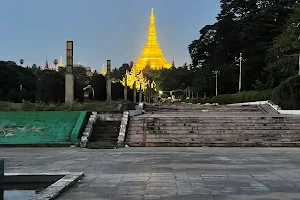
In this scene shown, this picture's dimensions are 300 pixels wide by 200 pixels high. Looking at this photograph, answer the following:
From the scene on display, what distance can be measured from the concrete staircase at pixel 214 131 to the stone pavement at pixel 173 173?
3236mm

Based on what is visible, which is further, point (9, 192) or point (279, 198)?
point (9, 192)

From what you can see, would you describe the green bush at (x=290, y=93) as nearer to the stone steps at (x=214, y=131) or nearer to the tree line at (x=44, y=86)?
the stone steps at (x=214, y=131)

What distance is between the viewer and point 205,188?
8.30 m

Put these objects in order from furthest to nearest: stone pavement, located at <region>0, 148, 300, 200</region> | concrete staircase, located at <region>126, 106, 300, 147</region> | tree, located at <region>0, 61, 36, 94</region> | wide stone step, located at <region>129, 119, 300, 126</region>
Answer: tree, located at <region>0, 61, 36, 94</region>, wide stone step, located at <region>129, 119, 300, 126</region>, concrete staircase, located at <region>126, 106, 300, 147</region>, stone pavement, located at <region>0, 148, 300, 200</region>

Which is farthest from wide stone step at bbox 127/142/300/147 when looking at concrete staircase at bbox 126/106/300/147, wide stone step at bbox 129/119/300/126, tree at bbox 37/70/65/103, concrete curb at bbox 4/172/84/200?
tree at bbox 37/70/65/103

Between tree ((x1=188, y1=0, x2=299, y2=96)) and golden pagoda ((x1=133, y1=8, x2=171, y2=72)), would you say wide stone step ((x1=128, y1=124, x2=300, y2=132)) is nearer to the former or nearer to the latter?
tree ((x1=188, y1=0, x2=299, y2=96))

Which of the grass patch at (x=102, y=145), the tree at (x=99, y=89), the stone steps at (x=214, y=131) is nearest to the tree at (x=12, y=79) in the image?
the tree at (x=99, y=89)

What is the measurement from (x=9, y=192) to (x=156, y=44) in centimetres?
10767

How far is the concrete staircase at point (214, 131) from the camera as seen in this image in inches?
718

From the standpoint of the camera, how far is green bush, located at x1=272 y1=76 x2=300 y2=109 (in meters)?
27.1

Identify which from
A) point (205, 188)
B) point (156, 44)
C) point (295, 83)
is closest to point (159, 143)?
point (205, 188)

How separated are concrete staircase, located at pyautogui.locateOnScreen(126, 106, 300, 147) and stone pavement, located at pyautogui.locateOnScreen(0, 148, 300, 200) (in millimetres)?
3236

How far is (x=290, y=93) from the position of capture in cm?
2747

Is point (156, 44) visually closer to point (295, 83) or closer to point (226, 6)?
point (226, 6)
